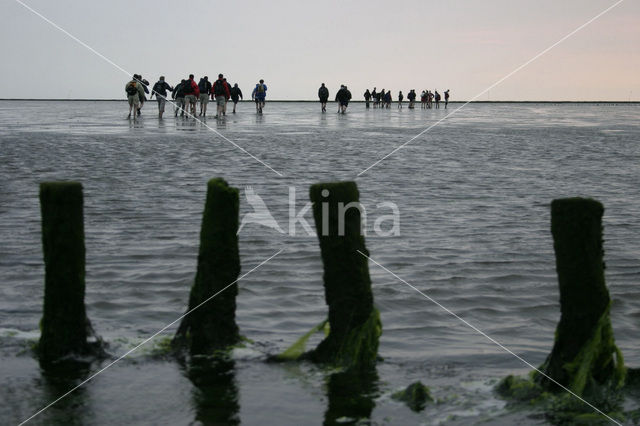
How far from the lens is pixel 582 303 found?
5.76 m

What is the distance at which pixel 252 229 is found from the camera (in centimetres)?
1222

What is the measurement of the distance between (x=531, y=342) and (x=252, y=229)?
5.80m

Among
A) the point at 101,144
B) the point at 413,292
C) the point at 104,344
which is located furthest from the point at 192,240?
the point at 101,144

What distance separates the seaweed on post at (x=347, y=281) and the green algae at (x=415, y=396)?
523 millimetres

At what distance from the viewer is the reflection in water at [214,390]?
5.46 meters

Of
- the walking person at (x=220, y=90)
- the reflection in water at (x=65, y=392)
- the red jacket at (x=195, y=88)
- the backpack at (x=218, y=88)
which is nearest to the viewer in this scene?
the reflection in water at (x=65, y=392)

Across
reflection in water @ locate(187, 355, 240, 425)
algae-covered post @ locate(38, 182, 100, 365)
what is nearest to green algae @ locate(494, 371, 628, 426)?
reflection in water @ locate(187, 355, 240, 425)

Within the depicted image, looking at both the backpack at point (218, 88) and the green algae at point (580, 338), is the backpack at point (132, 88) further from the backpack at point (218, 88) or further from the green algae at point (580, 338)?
the green algae at point (580, 338)

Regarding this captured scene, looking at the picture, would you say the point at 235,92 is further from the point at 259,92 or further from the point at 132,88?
the point at 132,88

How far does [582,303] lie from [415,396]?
1241 millimetres

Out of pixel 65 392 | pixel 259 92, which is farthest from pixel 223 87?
pixel 65 392

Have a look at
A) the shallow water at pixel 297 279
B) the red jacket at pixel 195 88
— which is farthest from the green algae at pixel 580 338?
the red jacket at pixel 195 88

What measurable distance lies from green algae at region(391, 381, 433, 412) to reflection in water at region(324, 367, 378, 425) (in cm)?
18

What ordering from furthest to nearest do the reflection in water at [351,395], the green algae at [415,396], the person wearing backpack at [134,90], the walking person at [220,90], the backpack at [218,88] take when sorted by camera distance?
the backpack at [218,88] < the walking person at [220,90] < the person wearing backpack at [134,90] < the green algae at [415,396] < the reflection in water at [351,395]
